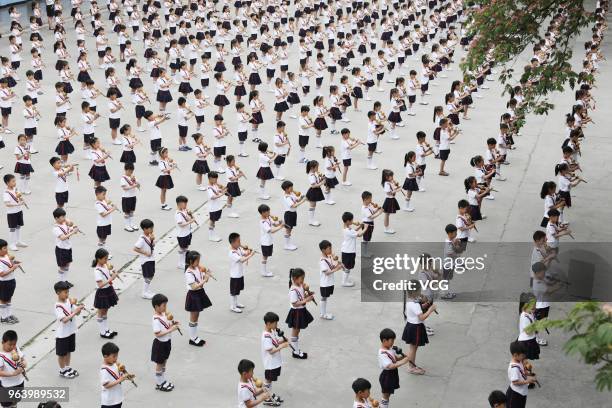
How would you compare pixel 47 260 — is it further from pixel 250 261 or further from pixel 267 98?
pixel 267 98

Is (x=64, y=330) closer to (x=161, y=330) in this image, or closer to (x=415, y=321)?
(x=161, y=330)

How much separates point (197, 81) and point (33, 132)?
724cm

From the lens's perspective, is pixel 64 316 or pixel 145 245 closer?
pixel 64 316

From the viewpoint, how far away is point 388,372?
33.6 feet

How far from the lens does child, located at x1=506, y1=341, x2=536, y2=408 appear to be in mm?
9844

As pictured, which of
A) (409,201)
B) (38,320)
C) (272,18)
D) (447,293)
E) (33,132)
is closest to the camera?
(38,320)

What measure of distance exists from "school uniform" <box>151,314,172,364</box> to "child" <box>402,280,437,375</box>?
2892 mm

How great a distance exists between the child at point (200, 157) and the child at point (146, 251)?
4211 mm

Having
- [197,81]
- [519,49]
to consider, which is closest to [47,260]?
[519,49]

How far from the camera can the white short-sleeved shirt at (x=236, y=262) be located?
12461 mm

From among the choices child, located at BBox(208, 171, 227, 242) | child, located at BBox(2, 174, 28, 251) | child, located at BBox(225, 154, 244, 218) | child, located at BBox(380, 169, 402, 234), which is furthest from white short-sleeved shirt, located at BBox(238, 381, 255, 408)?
child, located at BBox(225, 154, 244, 218)

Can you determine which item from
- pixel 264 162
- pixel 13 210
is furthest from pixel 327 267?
pixel 13 210

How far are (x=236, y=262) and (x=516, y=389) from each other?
14.2 feet

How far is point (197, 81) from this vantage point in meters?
25.2
